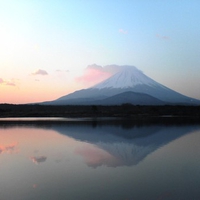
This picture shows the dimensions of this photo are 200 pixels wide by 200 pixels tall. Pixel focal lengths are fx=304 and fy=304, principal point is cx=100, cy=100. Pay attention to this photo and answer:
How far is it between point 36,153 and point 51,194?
175 inches

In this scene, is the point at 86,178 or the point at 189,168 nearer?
the point at 86,178

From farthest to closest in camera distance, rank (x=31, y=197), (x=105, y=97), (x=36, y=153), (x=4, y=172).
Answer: (x=105, y=97) < (x=36, y=153) < (x=4, y=172) < (x=31, y=197)

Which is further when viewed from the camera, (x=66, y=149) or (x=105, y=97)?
(x=105, y=97)

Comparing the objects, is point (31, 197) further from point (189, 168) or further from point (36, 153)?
point (36, 153)

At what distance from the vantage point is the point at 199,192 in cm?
480

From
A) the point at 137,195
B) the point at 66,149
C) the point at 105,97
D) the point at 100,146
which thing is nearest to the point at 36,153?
the point at 66,149

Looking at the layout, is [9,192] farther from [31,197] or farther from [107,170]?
[107,170]

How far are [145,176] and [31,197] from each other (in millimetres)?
2345

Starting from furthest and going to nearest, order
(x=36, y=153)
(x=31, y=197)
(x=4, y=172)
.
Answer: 1. (x=36, y=153)
2. (x=4, y=172)
3. (x=31, y=197)

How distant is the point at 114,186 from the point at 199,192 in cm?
139

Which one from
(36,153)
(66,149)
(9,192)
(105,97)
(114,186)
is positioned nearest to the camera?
(9,192)

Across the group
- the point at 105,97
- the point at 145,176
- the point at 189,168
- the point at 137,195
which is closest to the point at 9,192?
the point at 137,195

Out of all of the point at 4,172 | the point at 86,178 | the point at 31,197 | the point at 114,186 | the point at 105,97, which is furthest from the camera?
the point at 105,97

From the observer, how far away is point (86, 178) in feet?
19.0
